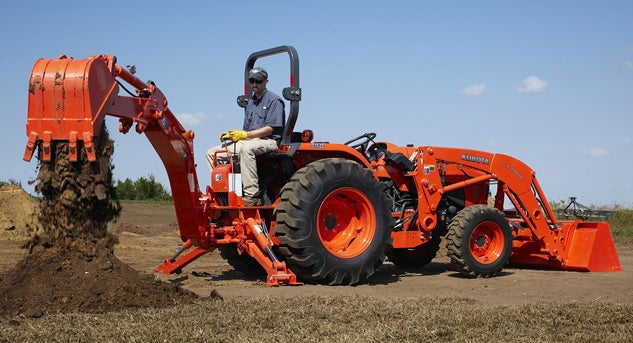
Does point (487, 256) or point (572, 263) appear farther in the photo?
point (572, 263)

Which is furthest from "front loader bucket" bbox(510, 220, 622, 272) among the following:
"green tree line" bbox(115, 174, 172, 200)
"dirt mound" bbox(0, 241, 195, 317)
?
"green tree line" bbox(115, 174, 172, 200)

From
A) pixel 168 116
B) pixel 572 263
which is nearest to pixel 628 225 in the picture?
pixel 572 263

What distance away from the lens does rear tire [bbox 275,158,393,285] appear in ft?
26.3

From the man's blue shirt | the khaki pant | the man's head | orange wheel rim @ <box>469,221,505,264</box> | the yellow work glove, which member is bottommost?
orange wheel rim @ <box>469,221,505,264</box>

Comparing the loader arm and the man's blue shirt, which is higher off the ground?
the man's blue shirt

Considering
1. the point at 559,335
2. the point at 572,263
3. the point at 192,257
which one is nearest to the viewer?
the point at 559,335

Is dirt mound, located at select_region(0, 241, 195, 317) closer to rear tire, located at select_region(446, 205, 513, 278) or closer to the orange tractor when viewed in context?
the orange tractor

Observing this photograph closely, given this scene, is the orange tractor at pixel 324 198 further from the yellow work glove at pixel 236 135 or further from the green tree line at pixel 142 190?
the green tree line at pixel 142 190

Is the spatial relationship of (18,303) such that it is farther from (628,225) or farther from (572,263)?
(628,225)

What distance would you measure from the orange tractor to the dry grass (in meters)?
1.58

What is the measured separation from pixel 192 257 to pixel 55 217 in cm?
260

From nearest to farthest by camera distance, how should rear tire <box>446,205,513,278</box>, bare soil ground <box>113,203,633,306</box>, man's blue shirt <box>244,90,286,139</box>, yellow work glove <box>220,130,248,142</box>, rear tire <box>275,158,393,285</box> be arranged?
1. bare soil ground <box>113,203,633,306</box>
2. rear tire <box>275,158,393,285</box>
3. yellow work glove <box>220,130,248,142</box>
4. man's blue shirt <box>244,90,286,139</box>
5. rear tire <box>446,205,513,278</box>

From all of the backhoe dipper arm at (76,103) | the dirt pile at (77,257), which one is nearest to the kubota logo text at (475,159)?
the backhoe dipper arm at (76,103)

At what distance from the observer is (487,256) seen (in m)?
9.84
